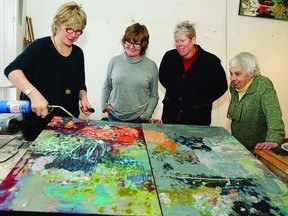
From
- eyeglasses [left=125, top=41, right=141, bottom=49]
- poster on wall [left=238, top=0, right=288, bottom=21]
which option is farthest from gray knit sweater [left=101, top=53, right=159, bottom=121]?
poster on wall [left=238, top=0, right=288, bottom=21]

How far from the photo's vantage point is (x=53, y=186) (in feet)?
3.14

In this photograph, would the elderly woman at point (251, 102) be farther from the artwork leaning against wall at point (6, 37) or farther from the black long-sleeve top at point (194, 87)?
the artwork leaning against wall at point (6, 37)

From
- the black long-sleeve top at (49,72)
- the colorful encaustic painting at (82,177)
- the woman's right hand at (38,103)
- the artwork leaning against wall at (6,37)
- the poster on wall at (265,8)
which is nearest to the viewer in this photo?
the colorful encaustic painting at (82,177)

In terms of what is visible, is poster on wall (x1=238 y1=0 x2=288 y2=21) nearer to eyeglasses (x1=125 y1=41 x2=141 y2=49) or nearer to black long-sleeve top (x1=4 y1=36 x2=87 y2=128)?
eyeglasses (x1=125 y1=41 x2=141 y2=49)

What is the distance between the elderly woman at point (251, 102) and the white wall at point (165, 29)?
4.55 ft

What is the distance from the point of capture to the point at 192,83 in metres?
2.09

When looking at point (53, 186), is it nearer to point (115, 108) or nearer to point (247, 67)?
point (115, 108)

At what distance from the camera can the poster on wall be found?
314cm

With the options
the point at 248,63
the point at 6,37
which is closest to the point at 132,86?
the point at 248,63

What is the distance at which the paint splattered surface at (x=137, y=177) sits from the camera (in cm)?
88

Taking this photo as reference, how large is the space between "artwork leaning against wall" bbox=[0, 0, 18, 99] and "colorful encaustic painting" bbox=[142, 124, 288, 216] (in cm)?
157

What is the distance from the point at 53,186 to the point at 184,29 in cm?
148

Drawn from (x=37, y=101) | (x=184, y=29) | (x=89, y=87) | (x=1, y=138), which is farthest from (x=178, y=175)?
(x=89, y=87)

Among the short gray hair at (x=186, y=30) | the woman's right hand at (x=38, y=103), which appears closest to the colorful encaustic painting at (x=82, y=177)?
the woman's right hand at (x=38, y=103)
